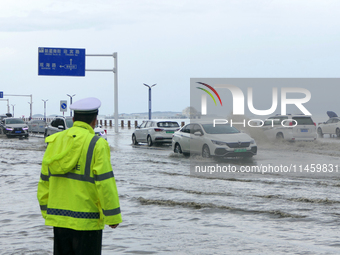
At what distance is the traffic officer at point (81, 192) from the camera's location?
12.0 feet

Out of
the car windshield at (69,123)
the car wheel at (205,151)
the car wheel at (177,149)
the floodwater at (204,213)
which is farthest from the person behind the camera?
the car windshield at (69,123)

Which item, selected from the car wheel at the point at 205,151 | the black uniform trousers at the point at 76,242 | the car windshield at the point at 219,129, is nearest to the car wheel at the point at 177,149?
the car windshield at the point at 219,129

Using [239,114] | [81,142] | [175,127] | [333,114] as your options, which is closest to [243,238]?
[81,142]

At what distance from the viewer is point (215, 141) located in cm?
1758

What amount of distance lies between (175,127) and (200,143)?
826cm

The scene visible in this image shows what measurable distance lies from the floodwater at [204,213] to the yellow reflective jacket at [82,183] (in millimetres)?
2480

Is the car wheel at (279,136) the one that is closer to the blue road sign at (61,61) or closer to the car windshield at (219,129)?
the car windshield at (219,129)

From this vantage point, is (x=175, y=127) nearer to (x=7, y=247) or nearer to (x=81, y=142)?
(x=7, y=247)

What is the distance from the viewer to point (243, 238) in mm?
6617

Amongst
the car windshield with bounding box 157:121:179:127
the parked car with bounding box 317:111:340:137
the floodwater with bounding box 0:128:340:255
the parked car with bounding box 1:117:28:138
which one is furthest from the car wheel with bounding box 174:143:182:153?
the parked car with bounding box 1:117:28:138

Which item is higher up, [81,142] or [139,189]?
[81,142]

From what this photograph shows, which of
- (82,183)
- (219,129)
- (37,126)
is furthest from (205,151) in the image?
(37,126)

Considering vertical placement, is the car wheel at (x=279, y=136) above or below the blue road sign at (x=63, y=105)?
below

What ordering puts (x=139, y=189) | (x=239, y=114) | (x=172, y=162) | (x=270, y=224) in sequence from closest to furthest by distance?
(x=270, y=224)
(x=139, y=189)
(x=172, y=162)
(x=239, y=114)
